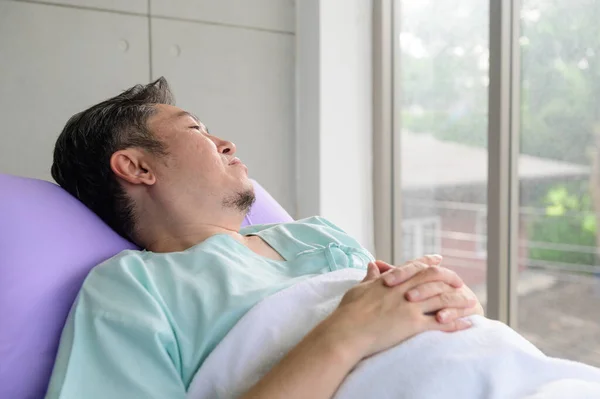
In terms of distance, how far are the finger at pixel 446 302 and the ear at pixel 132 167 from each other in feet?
1.98

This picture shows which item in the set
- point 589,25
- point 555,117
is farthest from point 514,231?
point 589,25

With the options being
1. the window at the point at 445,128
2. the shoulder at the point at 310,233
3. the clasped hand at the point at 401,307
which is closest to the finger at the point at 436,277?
the clasped hand at the point at 401,307

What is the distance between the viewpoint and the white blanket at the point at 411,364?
0.81 m

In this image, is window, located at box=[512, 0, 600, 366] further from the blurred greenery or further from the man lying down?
the man lying down

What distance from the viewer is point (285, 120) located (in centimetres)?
252

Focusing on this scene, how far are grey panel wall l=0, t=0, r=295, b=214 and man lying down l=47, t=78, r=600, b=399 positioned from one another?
723 millimetres

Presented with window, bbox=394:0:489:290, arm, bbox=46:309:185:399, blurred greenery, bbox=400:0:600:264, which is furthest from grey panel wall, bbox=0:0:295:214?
arm, bbox=46:309:185:399

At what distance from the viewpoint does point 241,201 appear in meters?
1.25

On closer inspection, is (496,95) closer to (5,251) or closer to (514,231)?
(514,231)

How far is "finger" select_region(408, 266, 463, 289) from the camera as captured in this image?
38.0 inches

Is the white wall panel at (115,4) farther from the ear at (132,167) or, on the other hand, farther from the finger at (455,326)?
the finger at (455,326)

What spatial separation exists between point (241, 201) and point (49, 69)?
105 centimetres

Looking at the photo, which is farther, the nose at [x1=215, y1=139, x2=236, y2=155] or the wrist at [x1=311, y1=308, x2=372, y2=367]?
the nose at [x1=215, y1=139, x2=236, y2=155]

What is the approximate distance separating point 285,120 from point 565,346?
1.36 metres
